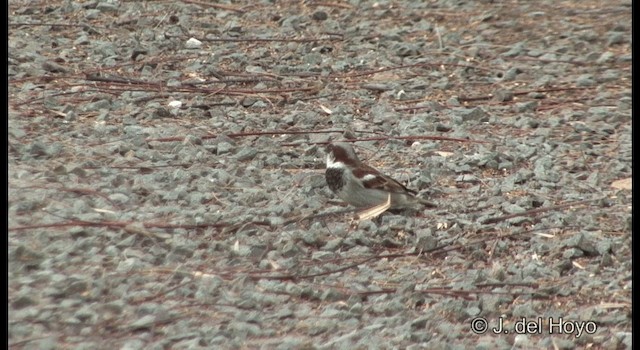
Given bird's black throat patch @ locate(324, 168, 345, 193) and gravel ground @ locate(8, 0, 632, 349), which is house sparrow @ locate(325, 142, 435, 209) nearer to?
bird's black throat patch @ locate(324, 168, 345, 193)

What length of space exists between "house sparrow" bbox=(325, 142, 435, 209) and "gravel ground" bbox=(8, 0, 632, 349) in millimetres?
130

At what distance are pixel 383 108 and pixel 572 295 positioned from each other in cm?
301

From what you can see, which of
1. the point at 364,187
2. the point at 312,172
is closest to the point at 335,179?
the point at 364,187

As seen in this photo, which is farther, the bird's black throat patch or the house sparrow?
the bird's black throat patch

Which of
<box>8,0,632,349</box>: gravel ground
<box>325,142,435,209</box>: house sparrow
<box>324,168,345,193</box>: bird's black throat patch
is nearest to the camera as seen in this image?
<box>8,0,632,349</box>: gravel ground

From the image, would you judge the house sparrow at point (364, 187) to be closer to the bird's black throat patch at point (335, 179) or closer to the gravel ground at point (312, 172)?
the bird's black throat patch at point (335, 179)

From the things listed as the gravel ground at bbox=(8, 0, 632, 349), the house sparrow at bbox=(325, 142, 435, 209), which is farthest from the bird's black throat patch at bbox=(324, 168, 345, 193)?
the gravel ground at bbox=(8, 0, 632, 349)

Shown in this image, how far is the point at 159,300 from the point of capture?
199 inches

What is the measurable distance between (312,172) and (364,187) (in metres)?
0.59

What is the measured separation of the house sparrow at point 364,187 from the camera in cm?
654

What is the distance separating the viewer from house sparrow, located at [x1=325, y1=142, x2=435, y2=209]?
21.5 feet

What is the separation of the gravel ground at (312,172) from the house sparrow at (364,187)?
0.43ft

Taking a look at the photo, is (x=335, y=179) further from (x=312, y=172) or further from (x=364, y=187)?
(x=312, y=172)
